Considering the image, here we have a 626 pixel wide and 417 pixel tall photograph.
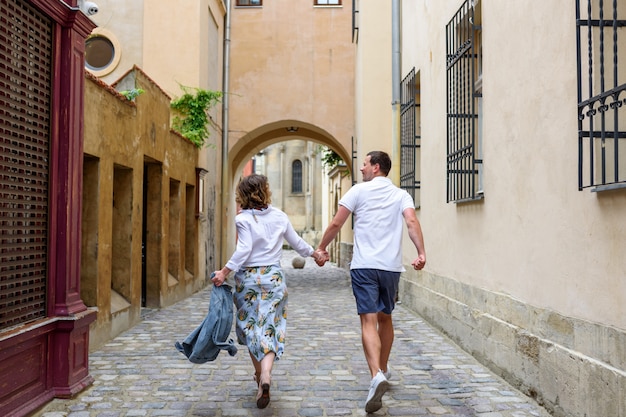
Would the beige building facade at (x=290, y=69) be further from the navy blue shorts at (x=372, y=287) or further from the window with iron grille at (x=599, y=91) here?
the window with iron grille at (x=599, y=91)

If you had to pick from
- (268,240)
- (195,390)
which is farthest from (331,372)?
(268,240)

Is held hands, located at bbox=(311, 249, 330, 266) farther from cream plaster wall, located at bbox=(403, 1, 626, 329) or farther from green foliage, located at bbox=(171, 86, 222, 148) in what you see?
green foliage, located at bbox=(171, 86, 222, 148)

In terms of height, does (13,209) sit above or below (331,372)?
above

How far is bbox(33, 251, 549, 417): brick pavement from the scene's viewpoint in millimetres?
4812

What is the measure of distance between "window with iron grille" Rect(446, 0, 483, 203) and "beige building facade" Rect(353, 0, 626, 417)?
0.02m

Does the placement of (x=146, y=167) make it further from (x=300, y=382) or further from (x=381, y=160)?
(x=381, y=160)

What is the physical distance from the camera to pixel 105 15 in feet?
48.2

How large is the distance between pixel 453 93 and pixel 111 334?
4.91m

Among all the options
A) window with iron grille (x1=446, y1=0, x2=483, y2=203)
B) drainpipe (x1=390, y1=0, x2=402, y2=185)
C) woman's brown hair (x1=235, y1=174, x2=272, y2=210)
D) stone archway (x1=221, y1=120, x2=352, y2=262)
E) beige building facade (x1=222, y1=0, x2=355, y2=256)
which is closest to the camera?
woman's brown hair (x1=235, y1=174, x2=272, y2=210)

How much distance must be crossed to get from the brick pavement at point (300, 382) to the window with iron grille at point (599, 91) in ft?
5.73

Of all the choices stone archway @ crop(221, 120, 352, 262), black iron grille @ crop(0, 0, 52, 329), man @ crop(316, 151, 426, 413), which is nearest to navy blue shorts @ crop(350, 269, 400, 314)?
man @ crop(316, 151, 426, 413)

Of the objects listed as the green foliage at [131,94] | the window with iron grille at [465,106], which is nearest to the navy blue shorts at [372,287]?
the window with iron grille at [465,106]

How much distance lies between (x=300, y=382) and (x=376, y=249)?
150cm

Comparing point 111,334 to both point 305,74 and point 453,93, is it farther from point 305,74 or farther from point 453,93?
point 305,74
